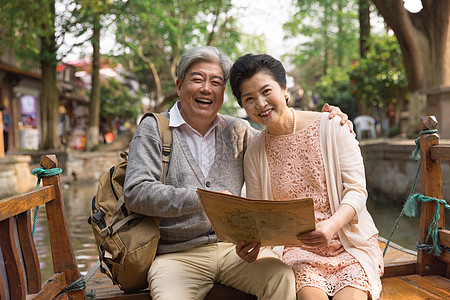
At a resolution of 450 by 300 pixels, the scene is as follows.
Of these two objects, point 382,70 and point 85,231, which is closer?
point 85,231

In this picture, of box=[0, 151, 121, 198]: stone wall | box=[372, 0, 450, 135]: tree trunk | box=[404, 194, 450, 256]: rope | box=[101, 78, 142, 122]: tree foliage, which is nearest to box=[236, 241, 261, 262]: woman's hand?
box=[404, 194, 450, 256]: rope

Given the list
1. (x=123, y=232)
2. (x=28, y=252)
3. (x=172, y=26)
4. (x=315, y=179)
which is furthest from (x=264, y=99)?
(x=172, y=26)

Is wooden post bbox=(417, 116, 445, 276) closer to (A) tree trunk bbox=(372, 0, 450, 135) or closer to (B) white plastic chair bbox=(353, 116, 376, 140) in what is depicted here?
(A) tree trunk bbox=(372, 0, 450, 135)

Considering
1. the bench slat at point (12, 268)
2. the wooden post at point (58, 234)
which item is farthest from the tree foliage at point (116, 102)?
the bench slat at point (12, 268)

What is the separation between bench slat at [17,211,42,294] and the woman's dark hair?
1.22m

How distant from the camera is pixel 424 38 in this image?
9.09 metres

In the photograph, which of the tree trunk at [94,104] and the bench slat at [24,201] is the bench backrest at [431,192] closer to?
the bench slat at [24,201]

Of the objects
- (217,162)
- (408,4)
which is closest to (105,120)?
(408,4)

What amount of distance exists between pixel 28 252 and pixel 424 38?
898cm

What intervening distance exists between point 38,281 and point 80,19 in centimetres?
1404

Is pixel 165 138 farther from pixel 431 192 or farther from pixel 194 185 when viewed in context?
pixel 431 192

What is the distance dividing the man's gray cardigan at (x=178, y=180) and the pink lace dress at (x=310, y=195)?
9.8 inches

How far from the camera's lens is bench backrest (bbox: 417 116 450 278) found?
279 centimetres

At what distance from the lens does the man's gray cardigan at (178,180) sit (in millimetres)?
2254
